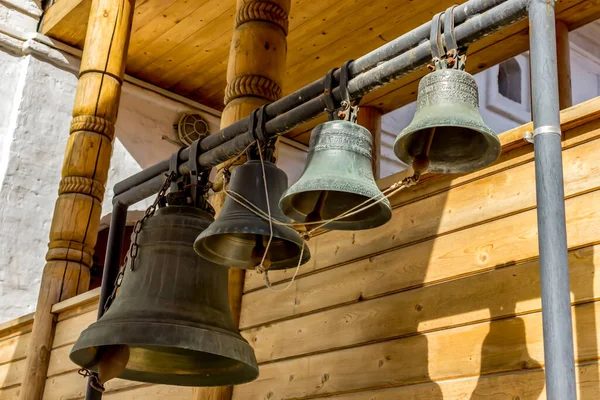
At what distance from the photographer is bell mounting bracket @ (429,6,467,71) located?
2297mm

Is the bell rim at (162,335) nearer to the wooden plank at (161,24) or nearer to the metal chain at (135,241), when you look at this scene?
the metal chain at (135,241)

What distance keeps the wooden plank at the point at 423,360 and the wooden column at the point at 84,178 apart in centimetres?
218

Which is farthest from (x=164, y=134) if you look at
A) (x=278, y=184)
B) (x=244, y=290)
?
(x=278, y=184)

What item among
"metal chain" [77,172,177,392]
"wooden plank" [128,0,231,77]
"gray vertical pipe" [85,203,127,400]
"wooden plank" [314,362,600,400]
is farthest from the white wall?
"wooden plank" [314,362,600,400]

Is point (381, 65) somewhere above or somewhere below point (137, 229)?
above

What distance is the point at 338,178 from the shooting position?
240cm

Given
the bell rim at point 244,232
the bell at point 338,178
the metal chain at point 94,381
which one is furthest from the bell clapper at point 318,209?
the metal chain at point 94,381

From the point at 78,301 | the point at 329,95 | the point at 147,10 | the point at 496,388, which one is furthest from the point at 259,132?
the point at 147,10

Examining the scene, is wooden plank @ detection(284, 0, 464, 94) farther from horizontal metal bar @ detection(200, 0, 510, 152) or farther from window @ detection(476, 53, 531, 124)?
horizontal metal bar @ detection(200, 0, 510, 152)

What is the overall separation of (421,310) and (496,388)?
0.47 meters

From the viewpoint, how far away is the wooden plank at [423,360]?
268 cm

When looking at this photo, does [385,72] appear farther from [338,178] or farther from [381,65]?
[338,178]

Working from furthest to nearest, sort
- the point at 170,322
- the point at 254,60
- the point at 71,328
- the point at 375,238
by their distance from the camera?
the point at 71,328 → the point at 254,60 → the point at 375,238 → the point at 170,322

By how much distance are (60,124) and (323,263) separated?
181 inches
